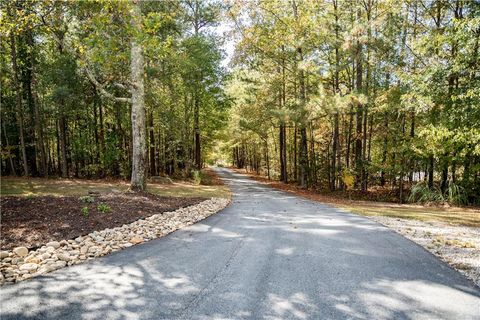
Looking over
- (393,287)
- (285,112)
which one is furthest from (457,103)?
(393,287)

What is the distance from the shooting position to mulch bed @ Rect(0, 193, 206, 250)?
5.36m

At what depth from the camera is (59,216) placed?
6.55 meters

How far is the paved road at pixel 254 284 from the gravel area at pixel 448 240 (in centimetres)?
30

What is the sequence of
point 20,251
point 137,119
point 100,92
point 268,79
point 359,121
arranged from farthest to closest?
point 268,79, point 359,121, point 100,92, point 137,119, point 20,251

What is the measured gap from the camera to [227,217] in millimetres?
8500

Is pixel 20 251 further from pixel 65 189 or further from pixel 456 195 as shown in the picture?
pixel 456 195

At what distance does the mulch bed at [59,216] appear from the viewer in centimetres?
536

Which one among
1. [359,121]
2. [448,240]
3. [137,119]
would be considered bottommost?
[448,240]

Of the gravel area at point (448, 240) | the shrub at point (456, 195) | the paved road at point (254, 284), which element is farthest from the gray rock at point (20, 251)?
the shrub at point (456, 195)

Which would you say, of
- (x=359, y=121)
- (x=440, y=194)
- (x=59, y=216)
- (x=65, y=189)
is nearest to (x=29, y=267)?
(x=59, y=216)

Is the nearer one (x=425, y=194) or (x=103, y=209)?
(x=103, y=209)

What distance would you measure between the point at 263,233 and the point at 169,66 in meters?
14.8

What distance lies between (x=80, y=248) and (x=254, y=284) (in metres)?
3.14

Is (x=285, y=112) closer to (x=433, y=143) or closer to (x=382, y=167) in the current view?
(x=382, y=167)
